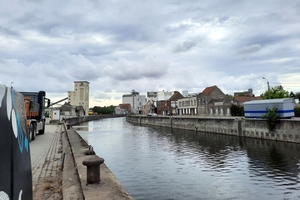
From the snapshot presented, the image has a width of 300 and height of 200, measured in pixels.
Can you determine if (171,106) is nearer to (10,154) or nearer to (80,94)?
(80,94)

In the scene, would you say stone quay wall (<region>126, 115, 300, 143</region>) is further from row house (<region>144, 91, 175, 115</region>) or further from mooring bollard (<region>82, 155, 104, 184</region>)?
row house (<region>144, 91, 175, 115</region>)

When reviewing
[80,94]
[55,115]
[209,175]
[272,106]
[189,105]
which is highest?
[80,94]

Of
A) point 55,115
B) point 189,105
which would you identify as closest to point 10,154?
point 55,115

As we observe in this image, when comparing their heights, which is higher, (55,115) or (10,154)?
(55,115)

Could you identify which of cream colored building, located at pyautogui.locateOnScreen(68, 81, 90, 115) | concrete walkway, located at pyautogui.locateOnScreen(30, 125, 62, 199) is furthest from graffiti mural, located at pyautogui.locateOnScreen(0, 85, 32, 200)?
cream colored building, located at pyautogui.locateOnScreen(68, 81, 90, 115)

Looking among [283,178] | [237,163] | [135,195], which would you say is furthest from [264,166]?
[135,195]

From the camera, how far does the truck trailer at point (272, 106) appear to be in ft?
99.1

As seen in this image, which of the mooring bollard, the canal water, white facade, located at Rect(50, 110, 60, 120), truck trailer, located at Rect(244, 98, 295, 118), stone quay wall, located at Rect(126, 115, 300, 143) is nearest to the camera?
the mooring bollard

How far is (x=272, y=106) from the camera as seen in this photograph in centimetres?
3142

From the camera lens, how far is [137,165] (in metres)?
17.3

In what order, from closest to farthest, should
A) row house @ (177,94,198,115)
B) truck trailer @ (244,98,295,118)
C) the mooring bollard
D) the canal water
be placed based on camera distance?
the mooring bollard < the canal water < truck trailer @ (244,98,295,118) < row house @ (177,94,198,115)

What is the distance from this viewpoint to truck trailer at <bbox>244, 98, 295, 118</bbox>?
99.1 feet

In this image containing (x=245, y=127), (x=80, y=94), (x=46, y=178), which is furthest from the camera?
(x=80, y=94)

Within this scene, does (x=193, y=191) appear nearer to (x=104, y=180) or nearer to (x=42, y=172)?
(x=104, y=180)
